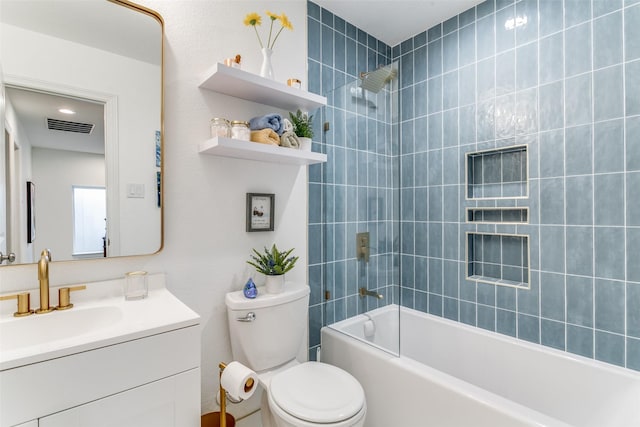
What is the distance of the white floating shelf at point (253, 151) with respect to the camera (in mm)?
1416

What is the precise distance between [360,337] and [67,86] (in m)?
1.80

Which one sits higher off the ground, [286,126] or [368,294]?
[286,126]

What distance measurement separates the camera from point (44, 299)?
43.3 inches

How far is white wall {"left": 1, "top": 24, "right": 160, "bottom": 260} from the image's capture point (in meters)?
1.15

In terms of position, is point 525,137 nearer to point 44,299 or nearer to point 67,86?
point 67,86

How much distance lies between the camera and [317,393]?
53.3 inches

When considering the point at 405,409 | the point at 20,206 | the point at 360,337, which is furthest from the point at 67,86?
the point at 405,409

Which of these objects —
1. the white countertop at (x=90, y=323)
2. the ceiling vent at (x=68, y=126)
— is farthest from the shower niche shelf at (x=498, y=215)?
the ceiling vent at (x=68, y=126)

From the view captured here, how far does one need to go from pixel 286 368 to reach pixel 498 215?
1533mm

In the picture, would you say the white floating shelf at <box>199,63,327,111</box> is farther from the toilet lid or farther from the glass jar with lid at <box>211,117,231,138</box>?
the toilet lid

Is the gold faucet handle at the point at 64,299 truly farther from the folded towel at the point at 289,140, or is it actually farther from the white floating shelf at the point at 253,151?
the folded towel at the point at 289,140

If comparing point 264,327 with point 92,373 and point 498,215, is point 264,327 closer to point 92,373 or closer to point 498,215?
point 92,373

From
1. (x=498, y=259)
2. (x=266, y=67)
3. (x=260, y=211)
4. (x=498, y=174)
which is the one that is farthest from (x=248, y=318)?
(x=498, y=174)

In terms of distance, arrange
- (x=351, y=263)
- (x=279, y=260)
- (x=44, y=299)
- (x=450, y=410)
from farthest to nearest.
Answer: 1. (x=351, y=263)
2. (x=279, y=260)
3. (x=450, y=410)
4. (x=44, y=299)
